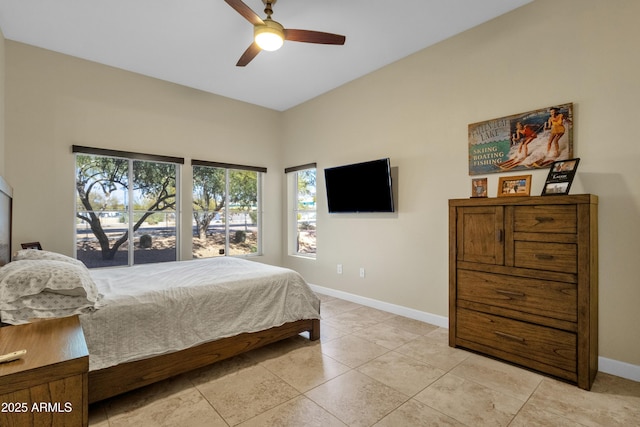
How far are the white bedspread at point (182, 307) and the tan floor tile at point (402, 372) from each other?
0.74 meters

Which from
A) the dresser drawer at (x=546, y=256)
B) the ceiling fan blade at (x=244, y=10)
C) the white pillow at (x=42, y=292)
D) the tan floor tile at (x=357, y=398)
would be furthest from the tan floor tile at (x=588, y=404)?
the ceiling fan blade at (x=244, y=10)

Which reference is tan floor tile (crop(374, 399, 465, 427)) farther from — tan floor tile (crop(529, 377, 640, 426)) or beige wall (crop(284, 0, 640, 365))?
beige wall (crop(284, 0, 640, 365))

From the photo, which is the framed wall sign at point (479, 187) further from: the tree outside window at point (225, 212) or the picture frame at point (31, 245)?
the picture frame at point (31, 245)

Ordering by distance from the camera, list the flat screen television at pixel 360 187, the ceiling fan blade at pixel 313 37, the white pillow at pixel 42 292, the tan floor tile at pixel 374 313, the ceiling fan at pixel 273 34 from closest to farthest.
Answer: the white pillow at pixel 42 292, the ceiling fan at pixel 273 34, the ceiling fan blade at pixel 313 37, the tan floor tile at pixel 374 313, the flat screen television at pixel 360 187

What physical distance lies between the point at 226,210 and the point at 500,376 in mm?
4010

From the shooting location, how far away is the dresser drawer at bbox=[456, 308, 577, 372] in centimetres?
220

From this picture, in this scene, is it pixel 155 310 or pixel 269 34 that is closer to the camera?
pixel 155 310

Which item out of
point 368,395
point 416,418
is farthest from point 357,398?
point 416,418

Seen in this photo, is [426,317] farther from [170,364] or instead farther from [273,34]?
[273,34]

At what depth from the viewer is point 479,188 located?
2.96 m

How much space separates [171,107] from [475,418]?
15.2ft

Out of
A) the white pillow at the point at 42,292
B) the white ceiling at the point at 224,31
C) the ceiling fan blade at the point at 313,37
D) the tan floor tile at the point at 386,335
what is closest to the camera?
the white pillow at the point at 42,292

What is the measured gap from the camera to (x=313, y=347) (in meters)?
2.86

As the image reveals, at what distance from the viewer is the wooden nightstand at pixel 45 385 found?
3.40 feet
